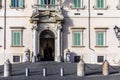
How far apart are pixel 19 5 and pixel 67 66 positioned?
28.4ft

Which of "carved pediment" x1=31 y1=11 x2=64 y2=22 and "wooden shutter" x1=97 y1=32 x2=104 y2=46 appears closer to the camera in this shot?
"carved pediment" x1=31 y1=11 x2=64 y2=22

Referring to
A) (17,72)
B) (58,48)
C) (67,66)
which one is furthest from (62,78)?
(58,48)

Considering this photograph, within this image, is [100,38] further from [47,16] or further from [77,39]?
[47,16]

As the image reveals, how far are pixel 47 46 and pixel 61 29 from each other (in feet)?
8.96

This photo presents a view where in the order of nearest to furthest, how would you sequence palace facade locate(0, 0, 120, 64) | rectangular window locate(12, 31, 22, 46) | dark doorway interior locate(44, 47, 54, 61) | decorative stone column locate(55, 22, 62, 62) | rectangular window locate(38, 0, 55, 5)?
decorative stone column locate(55, 22, 62, 62) → palace facade locate(0, 0, 120, 64) → rectangular window locate(12, 31, 22, 46) → rectangular window locate(38, 0, 55, 5) → dark doorway interior locate(44, 47, 54, 61)

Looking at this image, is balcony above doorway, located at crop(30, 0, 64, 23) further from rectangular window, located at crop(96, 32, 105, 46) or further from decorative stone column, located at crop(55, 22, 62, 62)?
rectangular window, located at crop(96, 32, 105, 46)

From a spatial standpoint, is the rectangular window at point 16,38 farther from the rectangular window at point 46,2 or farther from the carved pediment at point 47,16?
the rectangular window at point 46,2

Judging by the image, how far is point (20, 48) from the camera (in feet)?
141

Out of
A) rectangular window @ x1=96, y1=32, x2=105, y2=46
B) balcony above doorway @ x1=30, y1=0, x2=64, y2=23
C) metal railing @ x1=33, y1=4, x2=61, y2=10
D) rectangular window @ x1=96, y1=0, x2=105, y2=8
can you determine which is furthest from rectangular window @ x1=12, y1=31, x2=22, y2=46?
rectangular window @ x1=96, y1=0, x2=105, y2=8

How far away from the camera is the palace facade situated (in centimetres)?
4297

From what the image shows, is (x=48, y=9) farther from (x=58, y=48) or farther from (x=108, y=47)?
(x=108, y=47)

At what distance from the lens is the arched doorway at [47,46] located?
4394 centimetres

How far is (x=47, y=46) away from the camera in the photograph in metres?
44.8

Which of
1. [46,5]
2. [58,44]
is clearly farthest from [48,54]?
[46,5]
